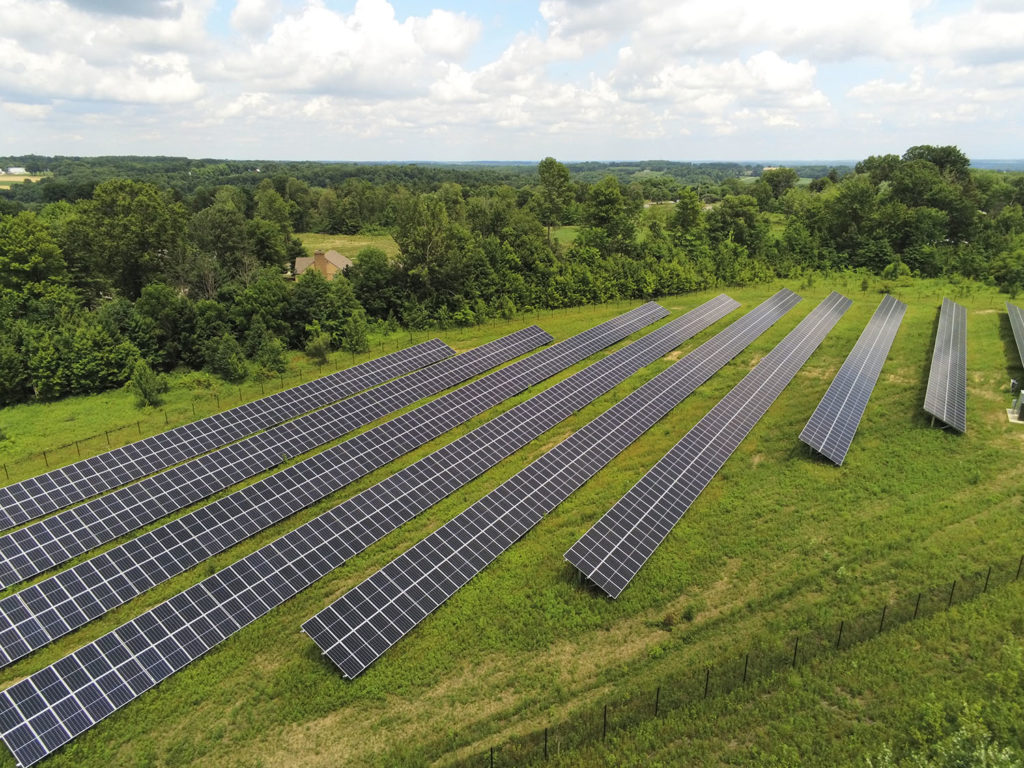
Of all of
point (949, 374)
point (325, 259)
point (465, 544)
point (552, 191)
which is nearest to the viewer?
point (465, 544)

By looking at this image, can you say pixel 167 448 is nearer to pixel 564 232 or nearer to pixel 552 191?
pixel 552 191

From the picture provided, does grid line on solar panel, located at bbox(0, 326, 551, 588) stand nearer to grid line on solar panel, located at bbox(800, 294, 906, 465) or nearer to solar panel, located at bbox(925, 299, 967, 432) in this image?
grid line on solar panel, located at bbox(800, 294, 906, 465)

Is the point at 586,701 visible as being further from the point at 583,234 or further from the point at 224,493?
the point at 583,234

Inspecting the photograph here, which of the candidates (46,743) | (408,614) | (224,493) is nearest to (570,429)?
(408,614)

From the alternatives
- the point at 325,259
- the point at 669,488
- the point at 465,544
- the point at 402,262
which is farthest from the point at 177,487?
the point at 325,259

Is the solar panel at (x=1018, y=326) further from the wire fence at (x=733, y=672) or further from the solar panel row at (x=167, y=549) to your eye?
the solar panel row at (x=167, y=549)

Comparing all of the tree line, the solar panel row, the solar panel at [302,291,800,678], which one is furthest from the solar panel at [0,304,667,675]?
the tree line

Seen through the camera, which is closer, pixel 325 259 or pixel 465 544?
pixel 465 544
